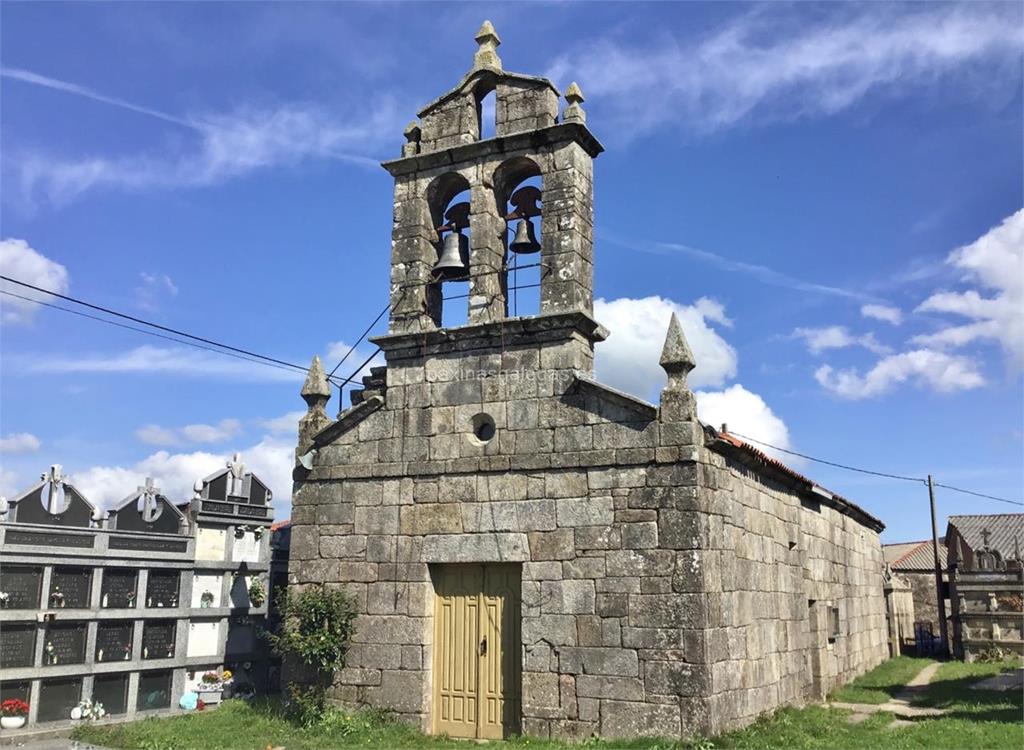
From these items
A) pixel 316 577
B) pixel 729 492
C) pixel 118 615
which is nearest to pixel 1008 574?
pixel 729 492

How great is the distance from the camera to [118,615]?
1356cm

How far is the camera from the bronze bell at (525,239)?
11961 mm

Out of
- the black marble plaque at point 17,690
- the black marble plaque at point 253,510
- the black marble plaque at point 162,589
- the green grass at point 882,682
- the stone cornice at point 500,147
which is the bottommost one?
the green grass at point 882,682

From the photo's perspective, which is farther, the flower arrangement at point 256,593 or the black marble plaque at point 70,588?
the flower arrangement at point 256,593

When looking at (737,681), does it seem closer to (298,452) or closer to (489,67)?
(298,452)

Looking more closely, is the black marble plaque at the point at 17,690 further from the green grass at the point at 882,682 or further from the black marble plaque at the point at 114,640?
the green grass at the point at 882,682

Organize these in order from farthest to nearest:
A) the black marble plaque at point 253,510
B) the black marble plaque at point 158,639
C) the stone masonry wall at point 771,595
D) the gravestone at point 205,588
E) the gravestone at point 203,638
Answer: the black marble plaque at point 253,510 → the gravestone at point 205,588 → the gravestone at point 203,638 → the black marble plaque at point 158,639 → the stone masonry wall at point 771,595

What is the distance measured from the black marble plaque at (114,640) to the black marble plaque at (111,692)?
27 centimetres

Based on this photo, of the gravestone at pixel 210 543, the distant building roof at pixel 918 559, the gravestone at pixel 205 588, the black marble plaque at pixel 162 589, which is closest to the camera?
the black marble plaque at pixel 162 589

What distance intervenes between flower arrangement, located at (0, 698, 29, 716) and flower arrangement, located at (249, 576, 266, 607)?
4.03 m

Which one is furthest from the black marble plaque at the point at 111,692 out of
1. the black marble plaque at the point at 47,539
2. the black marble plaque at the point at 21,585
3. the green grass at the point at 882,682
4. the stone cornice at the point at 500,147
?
the green grass at the point at 882,682

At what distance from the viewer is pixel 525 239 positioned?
1196 centimetres

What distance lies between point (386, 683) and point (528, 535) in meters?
2.68

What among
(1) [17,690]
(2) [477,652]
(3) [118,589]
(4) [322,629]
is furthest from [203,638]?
(2) [477,652]
